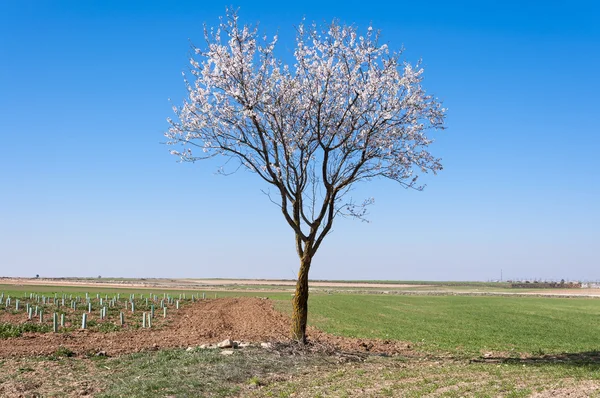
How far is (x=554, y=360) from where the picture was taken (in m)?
19.5

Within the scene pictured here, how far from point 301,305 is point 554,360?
8.98m

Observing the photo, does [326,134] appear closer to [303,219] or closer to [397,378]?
[303,219]

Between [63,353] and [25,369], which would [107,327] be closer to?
[63,353]

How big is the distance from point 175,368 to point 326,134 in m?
9.51

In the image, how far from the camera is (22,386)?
13414mm

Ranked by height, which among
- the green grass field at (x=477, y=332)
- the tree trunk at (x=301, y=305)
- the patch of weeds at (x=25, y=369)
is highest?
the tree trunk at (x=301, y=305)

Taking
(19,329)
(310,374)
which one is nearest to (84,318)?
(19,329)

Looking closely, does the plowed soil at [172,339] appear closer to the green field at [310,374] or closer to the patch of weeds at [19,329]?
the patch of weeds at [19,329]

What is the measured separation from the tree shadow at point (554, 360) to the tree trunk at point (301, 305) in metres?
5.83

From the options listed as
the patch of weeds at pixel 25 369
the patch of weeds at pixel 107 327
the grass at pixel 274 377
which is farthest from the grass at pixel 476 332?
the patch of weeds at pixel 25 369

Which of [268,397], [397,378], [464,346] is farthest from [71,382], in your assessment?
[464,346]

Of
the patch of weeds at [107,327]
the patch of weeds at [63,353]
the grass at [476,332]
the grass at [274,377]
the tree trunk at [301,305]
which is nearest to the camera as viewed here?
the grass at [274,377]

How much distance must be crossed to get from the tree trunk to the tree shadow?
583 centimetres

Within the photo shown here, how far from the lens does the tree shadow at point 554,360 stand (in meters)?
18.2
